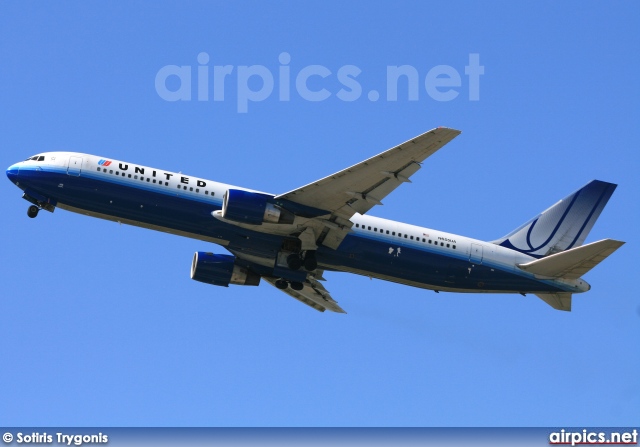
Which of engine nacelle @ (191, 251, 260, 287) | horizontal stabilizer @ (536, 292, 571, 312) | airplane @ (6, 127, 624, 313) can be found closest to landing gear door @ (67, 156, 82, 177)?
airplane @ (6, 127, 624, 313)

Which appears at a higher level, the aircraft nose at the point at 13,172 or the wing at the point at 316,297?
the aircraft nose at the point at 13,172

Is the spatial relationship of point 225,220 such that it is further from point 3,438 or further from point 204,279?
point 3,438

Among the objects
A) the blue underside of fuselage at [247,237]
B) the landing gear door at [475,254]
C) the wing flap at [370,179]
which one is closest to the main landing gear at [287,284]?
the blue underside of fuselage at [247,237]

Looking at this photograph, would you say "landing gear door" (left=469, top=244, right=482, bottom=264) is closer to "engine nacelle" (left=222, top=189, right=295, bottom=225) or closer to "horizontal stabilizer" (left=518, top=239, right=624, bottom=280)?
"horizontal stabilizer" (left=518, top=239, right=624, bottom=280)

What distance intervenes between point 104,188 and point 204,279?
8.79m

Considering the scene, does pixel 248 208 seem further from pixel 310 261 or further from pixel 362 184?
pixel 362 184

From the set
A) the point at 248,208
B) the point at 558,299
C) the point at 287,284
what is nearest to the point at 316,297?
the point at 287,284

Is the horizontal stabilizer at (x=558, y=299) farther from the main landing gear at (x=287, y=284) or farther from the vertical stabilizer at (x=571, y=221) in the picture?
the main landing gear at (x=287, y=284)

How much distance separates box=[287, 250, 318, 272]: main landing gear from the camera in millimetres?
56125

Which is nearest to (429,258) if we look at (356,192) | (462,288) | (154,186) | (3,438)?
(462,288)

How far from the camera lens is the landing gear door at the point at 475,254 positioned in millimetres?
58094

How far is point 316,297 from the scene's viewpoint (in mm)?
64062

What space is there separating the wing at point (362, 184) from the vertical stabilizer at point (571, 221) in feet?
36.8

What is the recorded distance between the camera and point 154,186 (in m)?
54.0
